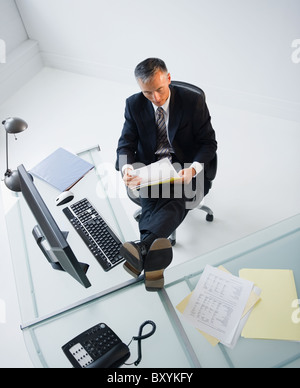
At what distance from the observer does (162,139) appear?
2066 millimetres

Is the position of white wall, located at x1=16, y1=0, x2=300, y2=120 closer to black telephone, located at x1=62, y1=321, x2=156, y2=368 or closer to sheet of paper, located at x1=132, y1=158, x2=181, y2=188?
sheet of paper, located at x1=132, y1=158, x2=181, y2=188

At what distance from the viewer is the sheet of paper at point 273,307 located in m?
1.30

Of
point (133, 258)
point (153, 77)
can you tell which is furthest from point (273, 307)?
point (153, 77)

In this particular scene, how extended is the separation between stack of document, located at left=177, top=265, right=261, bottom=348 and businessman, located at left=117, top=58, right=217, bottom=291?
0.36 m

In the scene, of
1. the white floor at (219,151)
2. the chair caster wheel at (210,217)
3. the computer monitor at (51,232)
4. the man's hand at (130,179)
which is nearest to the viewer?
the computer monitor at (51,232)

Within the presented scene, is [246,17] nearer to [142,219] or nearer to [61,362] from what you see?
[142,219]

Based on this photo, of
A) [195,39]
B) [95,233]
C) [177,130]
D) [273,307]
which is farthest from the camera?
[195,39]

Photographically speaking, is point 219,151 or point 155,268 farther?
point 219,151

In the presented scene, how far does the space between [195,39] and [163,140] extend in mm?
1290

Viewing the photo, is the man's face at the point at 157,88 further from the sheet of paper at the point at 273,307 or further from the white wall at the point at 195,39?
the white wall at the point at 195,39

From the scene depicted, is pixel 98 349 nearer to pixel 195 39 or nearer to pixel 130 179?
pixel 130 179

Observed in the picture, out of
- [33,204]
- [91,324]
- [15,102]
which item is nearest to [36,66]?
[15,102]

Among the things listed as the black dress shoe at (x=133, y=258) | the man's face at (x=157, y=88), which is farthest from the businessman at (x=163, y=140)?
the black dress shoe at (x=133, y=258)

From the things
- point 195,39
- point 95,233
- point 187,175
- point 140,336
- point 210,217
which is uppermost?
point 195,39
